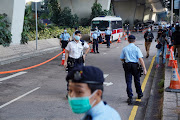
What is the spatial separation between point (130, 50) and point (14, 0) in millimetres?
14288

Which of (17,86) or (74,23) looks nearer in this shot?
(17,86)

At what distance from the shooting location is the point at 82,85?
2.16 meters

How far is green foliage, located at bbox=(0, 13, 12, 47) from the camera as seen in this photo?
1951cm

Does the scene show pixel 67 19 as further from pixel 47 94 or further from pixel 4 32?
pixel 47 94

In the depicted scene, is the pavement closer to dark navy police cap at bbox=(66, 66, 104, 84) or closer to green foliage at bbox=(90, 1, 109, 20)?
dark navy police cap at bbox=(66, 66, 104, 84)

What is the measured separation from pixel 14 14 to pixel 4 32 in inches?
68.5

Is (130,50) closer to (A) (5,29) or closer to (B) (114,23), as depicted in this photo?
(A) (5,29)

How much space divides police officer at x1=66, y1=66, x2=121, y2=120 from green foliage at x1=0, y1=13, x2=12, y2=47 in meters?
18.0

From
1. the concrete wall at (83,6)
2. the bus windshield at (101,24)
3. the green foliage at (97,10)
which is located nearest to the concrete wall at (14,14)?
the bus windshield at (101,24)

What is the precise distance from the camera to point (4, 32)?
19.9 meters

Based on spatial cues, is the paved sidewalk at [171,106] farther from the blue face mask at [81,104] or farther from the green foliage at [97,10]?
the green foliage at [97,10]

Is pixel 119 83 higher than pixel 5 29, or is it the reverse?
pixel 5 29

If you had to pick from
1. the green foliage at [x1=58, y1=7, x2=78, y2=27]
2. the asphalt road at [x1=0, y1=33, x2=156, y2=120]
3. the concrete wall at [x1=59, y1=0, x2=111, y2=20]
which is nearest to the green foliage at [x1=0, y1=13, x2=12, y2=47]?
the asphalt road at [x1=0, y1=33, x2=156, y2=120]

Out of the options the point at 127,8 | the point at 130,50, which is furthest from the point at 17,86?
the point at 127,8
